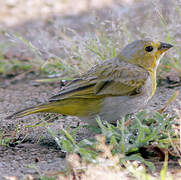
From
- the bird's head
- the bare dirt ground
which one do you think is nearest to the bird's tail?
the bare dirt ground

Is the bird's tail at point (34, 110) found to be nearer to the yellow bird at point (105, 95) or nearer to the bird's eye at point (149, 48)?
the yellow bird at point (105, 95)

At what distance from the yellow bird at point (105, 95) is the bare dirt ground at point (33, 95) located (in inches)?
8.3

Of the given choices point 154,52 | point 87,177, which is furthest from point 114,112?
point 87,177

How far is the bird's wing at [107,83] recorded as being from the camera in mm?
3612

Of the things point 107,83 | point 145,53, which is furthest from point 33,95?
point 145,53

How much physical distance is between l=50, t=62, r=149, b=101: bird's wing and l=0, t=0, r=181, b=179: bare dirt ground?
1.13 ft

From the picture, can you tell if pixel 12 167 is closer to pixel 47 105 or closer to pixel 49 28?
pixel 47 105

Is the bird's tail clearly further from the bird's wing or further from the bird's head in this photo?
the bird's head

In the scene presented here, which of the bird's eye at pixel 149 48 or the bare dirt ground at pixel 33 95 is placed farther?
the bird's eye at pixel 149 48

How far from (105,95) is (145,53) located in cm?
64

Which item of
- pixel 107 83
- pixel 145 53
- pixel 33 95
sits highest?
pixel 145 53

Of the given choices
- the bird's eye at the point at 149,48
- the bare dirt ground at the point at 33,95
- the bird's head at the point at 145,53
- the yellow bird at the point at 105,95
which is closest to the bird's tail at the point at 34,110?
the yellow bird at the point at 105,95

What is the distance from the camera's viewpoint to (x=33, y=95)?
16.3ft

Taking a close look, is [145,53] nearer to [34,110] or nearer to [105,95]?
[105,95]
